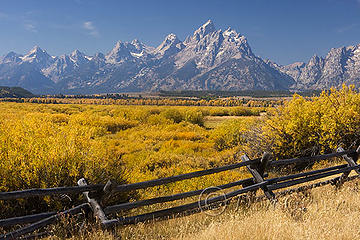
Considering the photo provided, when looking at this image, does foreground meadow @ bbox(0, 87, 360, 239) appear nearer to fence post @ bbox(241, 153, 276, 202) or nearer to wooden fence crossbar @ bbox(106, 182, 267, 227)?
wooden fence crossbar @ bbox(106, 182, 267, 227)

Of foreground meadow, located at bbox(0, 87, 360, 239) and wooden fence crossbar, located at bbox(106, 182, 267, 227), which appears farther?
foreground meadow, located at bbox(0, 87, 360, 239)

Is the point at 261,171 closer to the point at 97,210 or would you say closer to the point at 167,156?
the point at 97,210

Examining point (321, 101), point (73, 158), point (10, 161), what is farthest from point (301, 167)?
point (10, 161)

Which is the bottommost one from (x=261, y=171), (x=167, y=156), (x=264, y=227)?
(x=264, y=227)

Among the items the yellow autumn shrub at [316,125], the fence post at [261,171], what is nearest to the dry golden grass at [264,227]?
the fence post at [261,171]

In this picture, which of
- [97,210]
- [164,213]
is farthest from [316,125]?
[97,210]

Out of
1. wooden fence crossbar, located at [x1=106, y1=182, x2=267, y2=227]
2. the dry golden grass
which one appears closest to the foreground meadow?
the dry golden grass

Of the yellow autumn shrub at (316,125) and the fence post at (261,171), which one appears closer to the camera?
the fence post at (261,171)

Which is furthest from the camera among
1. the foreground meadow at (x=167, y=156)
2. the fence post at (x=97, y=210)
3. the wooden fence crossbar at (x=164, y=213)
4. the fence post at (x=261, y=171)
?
the fence post at (x=261, y=171)

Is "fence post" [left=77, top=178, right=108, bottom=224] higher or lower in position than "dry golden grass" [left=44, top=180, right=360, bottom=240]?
higher

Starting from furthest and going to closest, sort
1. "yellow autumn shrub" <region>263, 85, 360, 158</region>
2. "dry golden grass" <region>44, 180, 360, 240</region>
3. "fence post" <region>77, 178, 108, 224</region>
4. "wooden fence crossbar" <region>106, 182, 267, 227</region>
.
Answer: "yellow autumn shrub" <region>263, 85, 360, 158</region> → "wooden fence crossbar" <region>106, 182, 267, 227</region> → "fence post" <region>77, 178, 108, 224</region> → "dry golden grass" <region>44, 180, 360, 240</region>

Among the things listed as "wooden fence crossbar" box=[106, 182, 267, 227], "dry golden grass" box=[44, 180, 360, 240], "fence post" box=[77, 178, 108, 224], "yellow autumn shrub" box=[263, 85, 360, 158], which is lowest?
"dry golden grass" box=[44, 180, 360, 240]

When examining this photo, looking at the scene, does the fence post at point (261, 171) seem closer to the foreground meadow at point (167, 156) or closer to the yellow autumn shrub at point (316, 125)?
the foreground meadow at point (167, 156)

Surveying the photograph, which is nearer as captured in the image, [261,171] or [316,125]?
[261,171]
